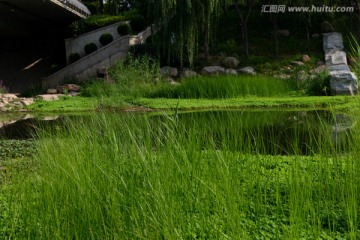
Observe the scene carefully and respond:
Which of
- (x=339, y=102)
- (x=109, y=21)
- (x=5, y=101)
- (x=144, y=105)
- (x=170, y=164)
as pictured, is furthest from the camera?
(x=109, y=21)

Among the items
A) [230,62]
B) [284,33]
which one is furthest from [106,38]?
[284,33]

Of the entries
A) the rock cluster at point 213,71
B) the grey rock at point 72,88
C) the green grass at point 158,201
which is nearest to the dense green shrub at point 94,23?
the grey rock at point 72,88

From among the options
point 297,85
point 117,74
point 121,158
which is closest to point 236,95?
point 297,85

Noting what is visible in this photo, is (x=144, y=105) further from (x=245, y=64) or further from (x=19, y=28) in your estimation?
(x=19, y=28)

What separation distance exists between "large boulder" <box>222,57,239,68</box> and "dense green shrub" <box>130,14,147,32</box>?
658 centimetres

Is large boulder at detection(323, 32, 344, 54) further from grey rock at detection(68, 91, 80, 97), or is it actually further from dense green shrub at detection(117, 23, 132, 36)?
grey rock at detection(68, 91, 80, 97)

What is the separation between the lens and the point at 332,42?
794 inches

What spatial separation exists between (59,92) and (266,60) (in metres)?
9.44

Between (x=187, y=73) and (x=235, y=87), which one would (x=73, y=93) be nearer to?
(x=187, y=73)

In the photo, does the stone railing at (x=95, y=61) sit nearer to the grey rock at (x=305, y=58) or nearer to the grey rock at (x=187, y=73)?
the grey rock at (x=187, y=73)

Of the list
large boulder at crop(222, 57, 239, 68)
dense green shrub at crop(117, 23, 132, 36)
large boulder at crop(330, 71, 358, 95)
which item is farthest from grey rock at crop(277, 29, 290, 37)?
large boulder at crop(330, 71, 358, 95)

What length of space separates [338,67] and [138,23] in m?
11.9

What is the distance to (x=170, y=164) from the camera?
2516 mm

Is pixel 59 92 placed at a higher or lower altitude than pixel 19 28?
lower
